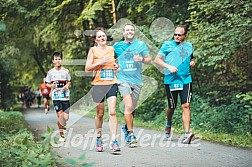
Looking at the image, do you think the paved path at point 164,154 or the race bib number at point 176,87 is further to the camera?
the race bib number at point 176,87

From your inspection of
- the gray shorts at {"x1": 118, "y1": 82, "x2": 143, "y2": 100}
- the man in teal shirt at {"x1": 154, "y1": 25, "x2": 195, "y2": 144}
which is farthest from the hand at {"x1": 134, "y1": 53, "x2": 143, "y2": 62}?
the man in teal shirt at {"x1": 154, "y1": 25, "x2": 195, "y2": 144}

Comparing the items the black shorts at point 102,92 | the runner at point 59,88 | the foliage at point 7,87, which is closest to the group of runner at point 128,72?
the black shorts at point 102,92

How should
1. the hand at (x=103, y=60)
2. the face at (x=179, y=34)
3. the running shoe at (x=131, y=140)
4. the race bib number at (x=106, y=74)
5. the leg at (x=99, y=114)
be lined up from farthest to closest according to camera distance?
the face at (x=179, y=34) < the running shoe at (x=131, y=140) < the leg at (x=99, y=114) < the race bib number at (x=106, y=74) < the hand at (x=103, y=60)

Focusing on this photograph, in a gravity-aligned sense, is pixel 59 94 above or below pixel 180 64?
below

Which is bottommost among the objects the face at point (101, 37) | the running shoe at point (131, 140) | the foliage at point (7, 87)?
the foliage at point (7, 87)

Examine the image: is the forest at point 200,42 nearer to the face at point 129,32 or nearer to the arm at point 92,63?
the arm at point 92,63

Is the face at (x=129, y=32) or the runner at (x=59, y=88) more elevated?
the face at (x=129, y=32)

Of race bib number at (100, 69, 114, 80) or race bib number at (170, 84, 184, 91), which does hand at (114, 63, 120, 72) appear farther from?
race bib number at (170, 84, 184, 91)

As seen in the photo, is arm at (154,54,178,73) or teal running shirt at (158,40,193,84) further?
teal running shirt at (158,40,193,84)

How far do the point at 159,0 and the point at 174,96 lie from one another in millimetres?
7226

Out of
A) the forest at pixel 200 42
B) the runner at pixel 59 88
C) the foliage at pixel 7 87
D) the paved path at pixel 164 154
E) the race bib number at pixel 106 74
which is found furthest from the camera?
the foliage at pixel 7 87

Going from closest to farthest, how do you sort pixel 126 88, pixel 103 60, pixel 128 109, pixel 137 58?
pixel 103 60 → pixel 137 58 → pixel 126 88 → pixel 128 109

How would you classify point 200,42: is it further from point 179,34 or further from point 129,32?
point 129,32

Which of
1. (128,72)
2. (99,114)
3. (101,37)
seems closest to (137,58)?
(128,72)
